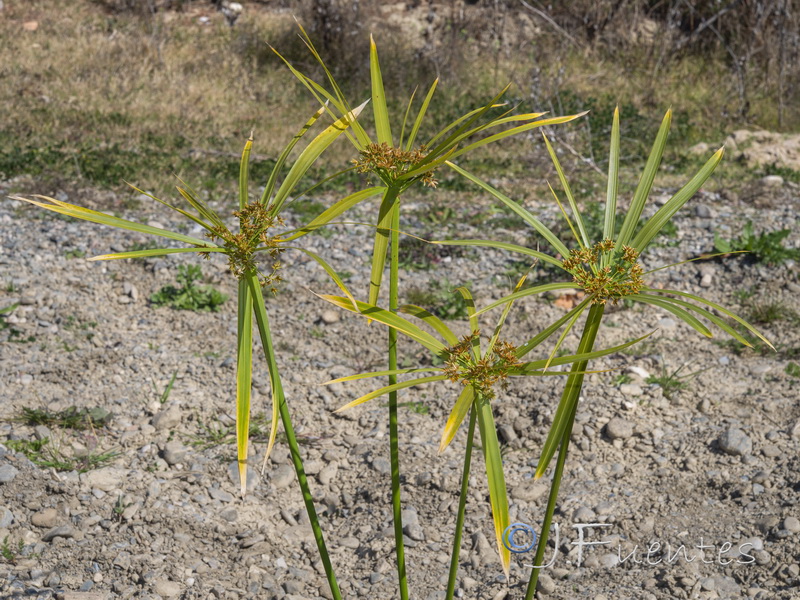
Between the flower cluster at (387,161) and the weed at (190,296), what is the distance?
2.75 m

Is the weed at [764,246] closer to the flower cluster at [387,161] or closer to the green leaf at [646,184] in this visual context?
the green leaf at [646,184]

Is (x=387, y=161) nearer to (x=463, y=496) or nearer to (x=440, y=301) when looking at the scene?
(x=463, y=496)

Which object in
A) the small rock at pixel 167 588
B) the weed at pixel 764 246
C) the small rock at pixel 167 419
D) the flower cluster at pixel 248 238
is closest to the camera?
the flower cluster at pixel 248 238

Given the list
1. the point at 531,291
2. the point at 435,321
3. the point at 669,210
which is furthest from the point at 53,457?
the point at 669,210

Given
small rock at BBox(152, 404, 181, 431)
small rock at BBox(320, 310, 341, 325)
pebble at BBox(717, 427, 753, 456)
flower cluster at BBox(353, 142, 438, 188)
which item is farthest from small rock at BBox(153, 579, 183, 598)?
pebble at BBox(717, 427, 753, 456)

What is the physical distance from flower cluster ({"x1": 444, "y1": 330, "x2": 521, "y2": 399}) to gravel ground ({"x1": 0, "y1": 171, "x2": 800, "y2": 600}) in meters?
1.18

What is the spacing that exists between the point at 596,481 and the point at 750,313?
1.67 m

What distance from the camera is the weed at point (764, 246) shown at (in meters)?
4.25

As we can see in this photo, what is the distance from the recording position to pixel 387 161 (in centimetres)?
132

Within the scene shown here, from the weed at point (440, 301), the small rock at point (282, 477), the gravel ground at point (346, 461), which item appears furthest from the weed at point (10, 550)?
the weed at point (440, 301)

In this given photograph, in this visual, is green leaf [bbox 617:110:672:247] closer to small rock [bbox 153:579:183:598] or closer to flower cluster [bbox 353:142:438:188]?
flower cluster [bbox 353:142:438:188]

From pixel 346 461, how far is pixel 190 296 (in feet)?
4.88

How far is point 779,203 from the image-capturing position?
208 inches

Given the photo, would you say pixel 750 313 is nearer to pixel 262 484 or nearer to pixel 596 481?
pixel 596 481
